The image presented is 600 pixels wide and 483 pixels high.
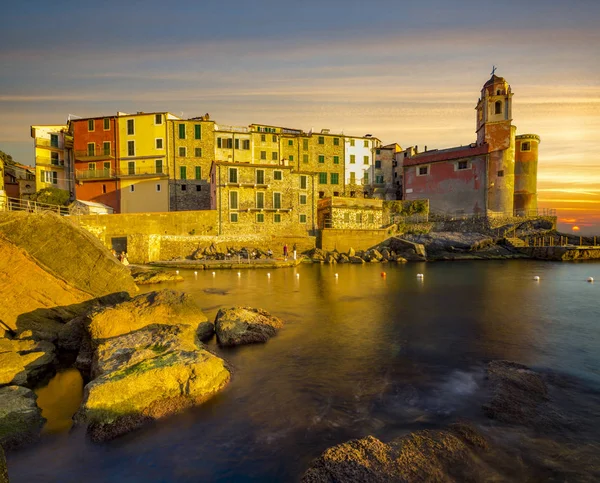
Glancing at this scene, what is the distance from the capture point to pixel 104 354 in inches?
353

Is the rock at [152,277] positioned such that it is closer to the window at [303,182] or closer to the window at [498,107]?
the window at [303,182]

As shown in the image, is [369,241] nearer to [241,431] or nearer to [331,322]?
[331,322]

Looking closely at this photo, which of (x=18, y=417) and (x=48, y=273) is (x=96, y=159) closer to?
(x=48, y=273)

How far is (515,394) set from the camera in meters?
8.58

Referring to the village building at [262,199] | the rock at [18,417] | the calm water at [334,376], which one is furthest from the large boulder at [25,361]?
the village building at [262,199]

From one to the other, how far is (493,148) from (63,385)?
50.7m

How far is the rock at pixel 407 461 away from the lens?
216 inches

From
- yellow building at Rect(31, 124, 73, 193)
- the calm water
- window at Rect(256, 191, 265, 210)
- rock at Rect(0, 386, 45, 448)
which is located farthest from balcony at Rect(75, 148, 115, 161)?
rock at Rect(0, 386, 45, 448)

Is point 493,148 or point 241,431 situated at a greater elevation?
point 493,148

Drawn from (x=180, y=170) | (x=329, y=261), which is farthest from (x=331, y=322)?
(x=180, y=170)

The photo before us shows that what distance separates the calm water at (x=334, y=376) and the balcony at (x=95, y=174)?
97.7ft

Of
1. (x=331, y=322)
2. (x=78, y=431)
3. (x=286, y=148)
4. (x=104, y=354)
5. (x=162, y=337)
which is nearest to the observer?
(x=78, y=431)

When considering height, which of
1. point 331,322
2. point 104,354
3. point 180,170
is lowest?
point 331,322

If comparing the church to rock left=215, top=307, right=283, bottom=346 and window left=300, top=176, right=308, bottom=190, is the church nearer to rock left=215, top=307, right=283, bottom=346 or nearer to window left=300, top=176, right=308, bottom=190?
window left=300, top=176, right=308, bottom=190
